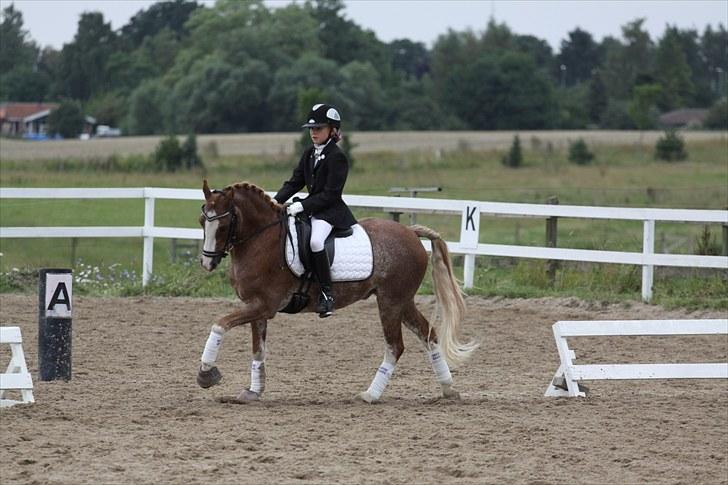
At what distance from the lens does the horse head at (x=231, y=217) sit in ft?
30.1

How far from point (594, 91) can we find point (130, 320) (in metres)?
93.0

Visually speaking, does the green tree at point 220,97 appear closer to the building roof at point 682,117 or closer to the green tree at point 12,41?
the green tree at point 12,41

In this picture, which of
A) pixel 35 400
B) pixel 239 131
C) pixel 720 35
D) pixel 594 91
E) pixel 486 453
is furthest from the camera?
pixel 720 35

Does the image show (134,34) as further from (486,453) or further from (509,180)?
(486,453)

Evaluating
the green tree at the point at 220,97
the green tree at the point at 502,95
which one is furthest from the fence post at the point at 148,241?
the green tree at the point at 502,95

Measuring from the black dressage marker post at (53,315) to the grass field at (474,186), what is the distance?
749 centimetres

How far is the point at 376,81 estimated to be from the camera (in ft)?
268

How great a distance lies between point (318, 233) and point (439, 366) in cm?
143

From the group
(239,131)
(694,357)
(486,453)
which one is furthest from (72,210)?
(239,131)

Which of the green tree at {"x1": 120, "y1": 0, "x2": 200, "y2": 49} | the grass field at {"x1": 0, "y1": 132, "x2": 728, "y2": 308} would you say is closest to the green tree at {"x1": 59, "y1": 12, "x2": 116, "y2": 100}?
the green tree at {"x1": 120, "y1": 0, "x2": 200, "y2": 49}

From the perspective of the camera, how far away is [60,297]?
382 inches

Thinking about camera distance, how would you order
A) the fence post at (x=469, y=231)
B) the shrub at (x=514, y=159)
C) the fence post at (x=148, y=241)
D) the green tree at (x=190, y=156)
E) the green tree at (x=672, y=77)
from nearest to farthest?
the fence post at (x=469, y=231) → the fence post at (x=148, y=241) → the green tree at (x=190, y=156) → the shrub at (x=514, y=159) → the green tree at (x=672, y=77)

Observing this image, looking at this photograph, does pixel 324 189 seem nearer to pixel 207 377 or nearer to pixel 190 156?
pixel 207 377

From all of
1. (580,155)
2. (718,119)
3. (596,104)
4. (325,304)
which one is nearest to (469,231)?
(325,304)
